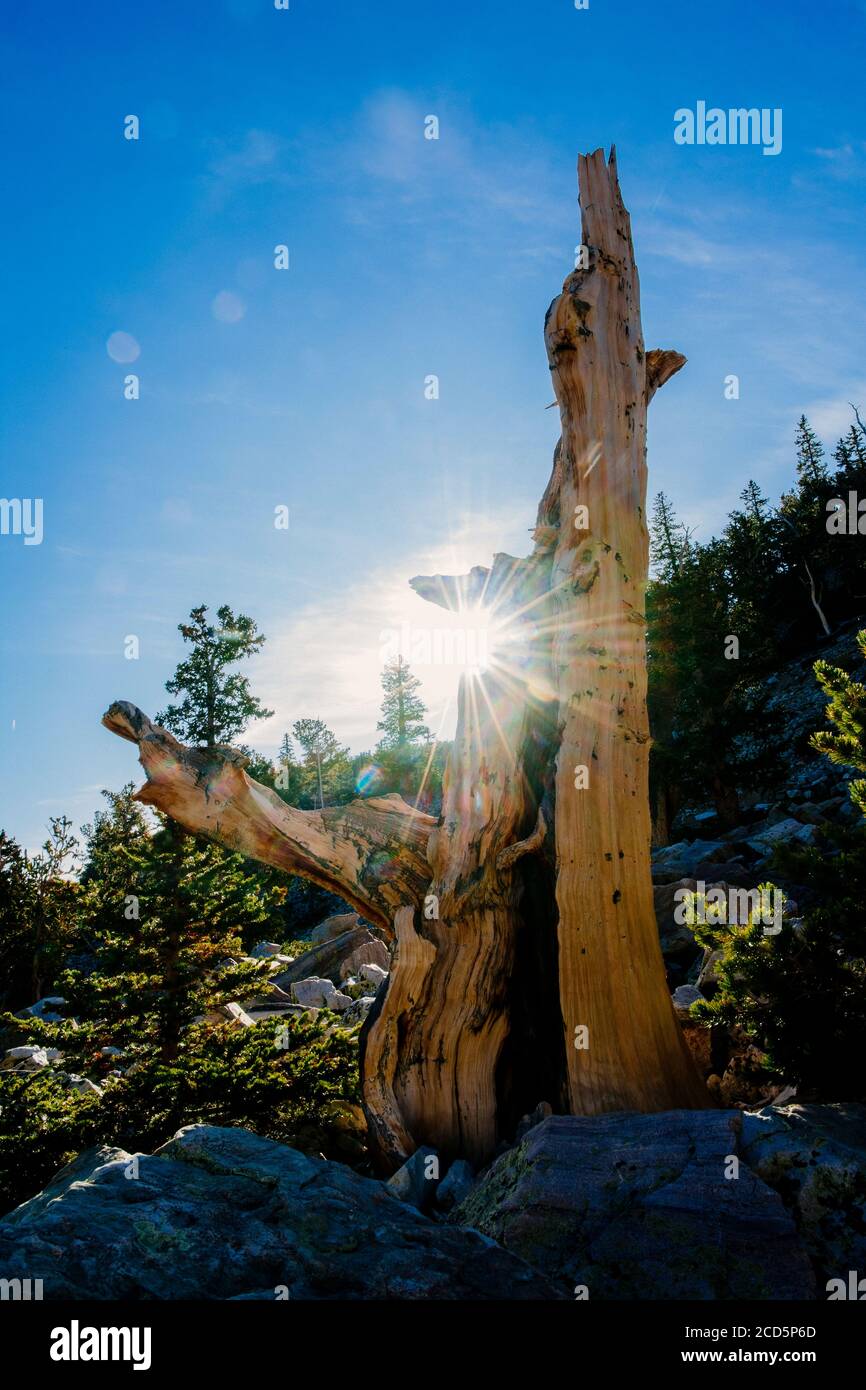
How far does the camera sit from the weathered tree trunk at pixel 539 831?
5.07 m

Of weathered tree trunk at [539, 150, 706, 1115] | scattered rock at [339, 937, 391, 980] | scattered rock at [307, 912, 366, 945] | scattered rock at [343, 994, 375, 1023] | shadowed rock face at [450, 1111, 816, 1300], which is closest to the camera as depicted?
shadowed rock face at [450, 1111, 816, 1300]

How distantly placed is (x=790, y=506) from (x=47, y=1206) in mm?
55909

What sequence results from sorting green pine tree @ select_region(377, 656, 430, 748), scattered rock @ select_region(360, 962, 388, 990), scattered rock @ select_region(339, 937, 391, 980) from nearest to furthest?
1. scattered rock @ select_region(360, 962, 388, 990)
2. scattered rock @ select_region(339, 937, 391, 980)
3. green pine tree @ select_region(377, 656, 430, 748)

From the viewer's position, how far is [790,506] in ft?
164

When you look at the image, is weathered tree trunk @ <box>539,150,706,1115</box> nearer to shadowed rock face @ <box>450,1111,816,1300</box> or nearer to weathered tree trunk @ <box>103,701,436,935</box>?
shadowed rock face @ <box>450,1111,816,1300</box>

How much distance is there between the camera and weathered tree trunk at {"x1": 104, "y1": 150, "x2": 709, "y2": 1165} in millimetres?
5070

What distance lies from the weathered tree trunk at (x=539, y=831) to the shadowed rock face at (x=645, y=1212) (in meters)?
0.93

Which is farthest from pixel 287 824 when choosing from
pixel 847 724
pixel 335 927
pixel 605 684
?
pixel 335 927

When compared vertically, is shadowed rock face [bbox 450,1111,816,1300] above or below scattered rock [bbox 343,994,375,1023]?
above

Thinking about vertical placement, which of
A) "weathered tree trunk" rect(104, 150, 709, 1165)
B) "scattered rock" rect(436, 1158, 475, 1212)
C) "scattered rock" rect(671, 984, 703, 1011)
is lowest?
"scattered rock" rect(436, 1158, 475, 1212)

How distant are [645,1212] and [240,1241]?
1.83 meters

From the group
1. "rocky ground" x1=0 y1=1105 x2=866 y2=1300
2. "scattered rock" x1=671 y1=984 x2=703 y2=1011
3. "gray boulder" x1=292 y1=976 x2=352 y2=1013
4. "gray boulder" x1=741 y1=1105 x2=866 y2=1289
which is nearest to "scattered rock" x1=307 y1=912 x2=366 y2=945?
"gray boulder" x1=292 y1=976 x2=352 y2=1013

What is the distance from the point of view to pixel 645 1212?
11.1 ft

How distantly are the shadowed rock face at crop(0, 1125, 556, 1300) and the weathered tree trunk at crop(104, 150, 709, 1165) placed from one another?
2019 millimetres
